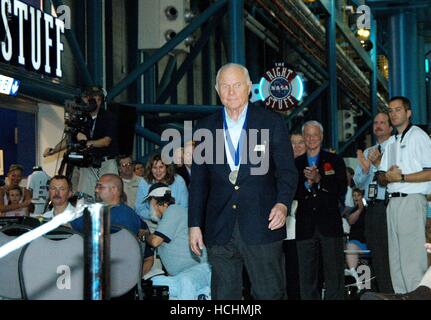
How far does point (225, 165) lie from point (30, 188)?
753cm

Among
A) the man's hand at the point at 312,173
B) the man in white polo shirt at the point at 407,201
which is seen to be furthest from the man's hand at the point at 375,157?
the man's hand at the point at 312,173

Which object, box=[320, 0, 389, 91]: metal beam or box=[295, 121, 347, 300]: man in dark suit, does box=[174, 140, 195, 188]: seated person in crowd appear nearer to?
box=[295, 121, 347, 300]: man in dark suit

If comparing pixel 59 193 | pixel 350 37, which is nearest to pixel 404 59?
pixel 350 37

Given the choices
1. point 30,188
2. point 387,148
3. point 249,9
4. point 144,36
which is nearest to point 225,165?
point 387,148

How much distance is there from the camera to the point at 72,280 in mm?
4594

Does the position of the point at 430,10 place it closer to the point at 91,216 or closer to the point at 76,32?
the point at 76,32

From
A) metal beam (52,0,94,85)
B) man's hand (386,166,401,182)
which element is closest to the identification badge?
man's hand (386,166,401,182)

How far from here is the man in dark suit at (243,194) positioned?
4375 millimetres

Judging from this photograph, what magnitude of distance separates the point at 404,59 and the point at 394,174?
72.6ft

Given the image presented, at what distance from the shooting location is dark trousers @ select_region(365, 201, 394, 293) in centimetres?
700

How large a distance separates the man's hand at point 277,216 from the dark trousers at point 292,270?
118 inches

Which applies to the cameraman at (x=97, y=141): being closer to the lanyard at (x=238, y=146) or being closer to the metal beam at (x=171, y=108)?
the lanyard at (x=238, y=146)

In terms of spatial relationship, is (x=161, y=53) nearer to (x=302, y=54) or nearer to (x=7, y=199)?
(x=7, y=199)

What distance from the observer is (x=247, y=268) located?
14.5ft
